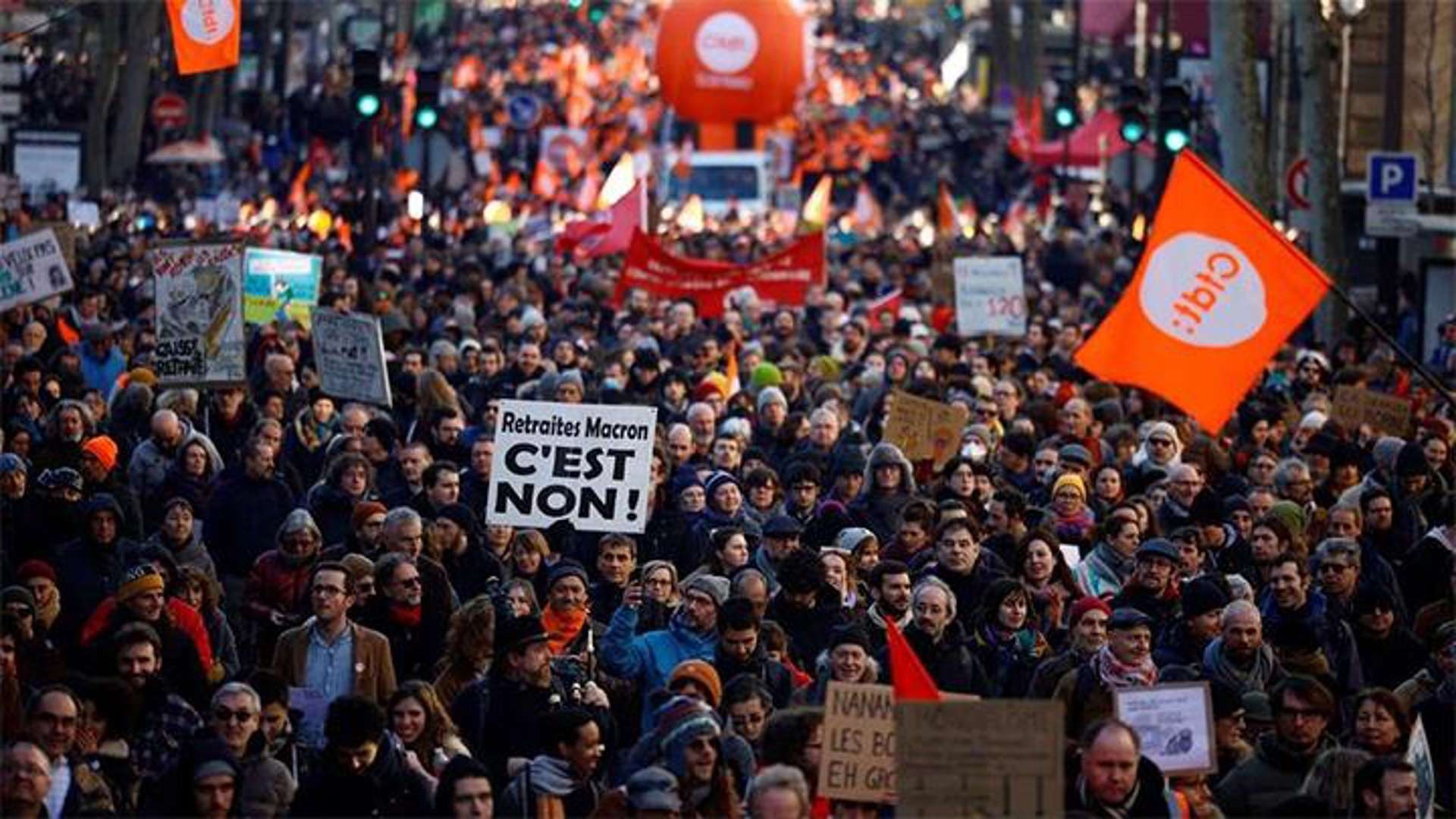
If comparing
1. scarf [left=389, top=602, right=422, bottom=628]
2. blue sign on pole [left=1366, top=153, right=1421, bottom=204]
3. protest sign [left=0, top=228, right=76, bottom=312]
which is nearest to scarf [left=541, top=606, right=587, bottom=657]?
scarf [left=389, top=602, right=422, bottom=628]

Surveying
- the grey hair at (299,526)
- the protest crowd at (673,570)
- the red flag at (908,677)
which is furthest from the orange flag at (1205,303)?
the red flag at (908,677)

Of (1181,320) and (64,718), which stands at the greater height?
(1181,320)

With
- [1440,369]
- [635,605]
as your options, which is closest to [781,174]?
[1440,369]

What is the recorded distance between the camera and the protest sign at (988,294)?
2994 centimetres

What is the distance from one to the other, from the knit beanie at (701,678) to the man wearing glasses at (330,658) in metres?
1.33

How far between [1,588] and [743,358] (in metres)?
12.4

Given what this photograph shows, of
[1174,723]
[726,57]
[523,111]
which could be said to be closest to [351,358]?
[1174,723]

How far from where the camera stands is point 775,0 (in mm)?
63188

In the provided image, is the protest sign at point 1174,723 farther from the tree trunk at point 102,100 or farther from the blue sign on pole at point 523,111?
the blue sign on pole at point 523,111

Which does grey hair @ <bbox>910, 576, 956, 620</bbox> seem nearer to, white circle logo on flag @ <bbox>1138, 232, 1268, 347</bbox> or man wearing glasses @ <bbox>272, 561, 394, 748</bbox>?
man wearing glasses @ <bbox>272, 561, 394, 748</bbox>

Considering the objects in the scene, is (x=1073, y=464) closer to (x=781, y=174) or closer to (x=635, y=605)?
(x=635, y=605)

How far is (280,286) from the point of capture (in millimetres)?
29297

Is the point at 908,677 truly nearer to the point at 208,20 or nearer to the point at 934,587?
the point at 934,587

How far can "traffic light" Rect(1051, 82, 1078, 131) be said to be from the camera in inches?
1975
